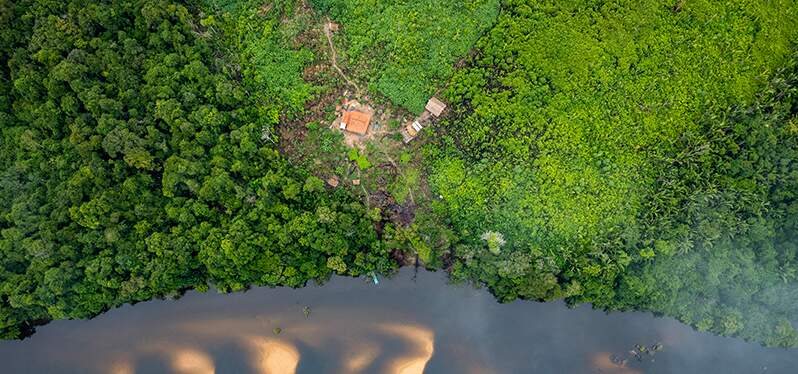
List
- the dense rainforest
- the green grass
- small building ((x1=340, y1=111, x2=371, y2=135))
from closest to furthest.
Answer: the dense rainforest, small building ((x1=340, y1=111, x2=371, y2=135)), the green grass

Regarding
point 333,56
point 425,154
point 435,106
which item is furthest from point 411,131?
point 333,56

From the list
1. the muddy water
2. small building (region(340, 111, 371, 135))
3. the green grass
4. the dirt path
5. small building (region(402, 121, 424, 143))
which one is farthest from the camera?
the dirt path

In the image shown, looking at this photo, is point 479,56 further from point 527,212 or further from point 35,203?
point 35,203

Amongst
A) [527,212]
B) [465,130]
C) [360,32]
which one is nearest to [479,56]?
[465,130]

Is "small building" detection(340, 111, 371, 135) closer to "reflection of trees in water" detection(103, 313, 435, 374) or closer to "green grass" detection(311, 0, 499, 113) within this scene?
"green grass" detection(311, 0, 499, 113)

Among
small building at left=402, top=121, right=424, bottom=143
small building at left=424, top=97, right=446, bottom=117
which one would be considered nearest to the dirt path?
small building at left=402, top=121, right=424, bottom=143

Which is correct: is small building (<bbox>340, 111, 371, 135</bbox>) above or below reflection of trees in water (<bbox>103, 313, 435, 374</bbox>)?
above
